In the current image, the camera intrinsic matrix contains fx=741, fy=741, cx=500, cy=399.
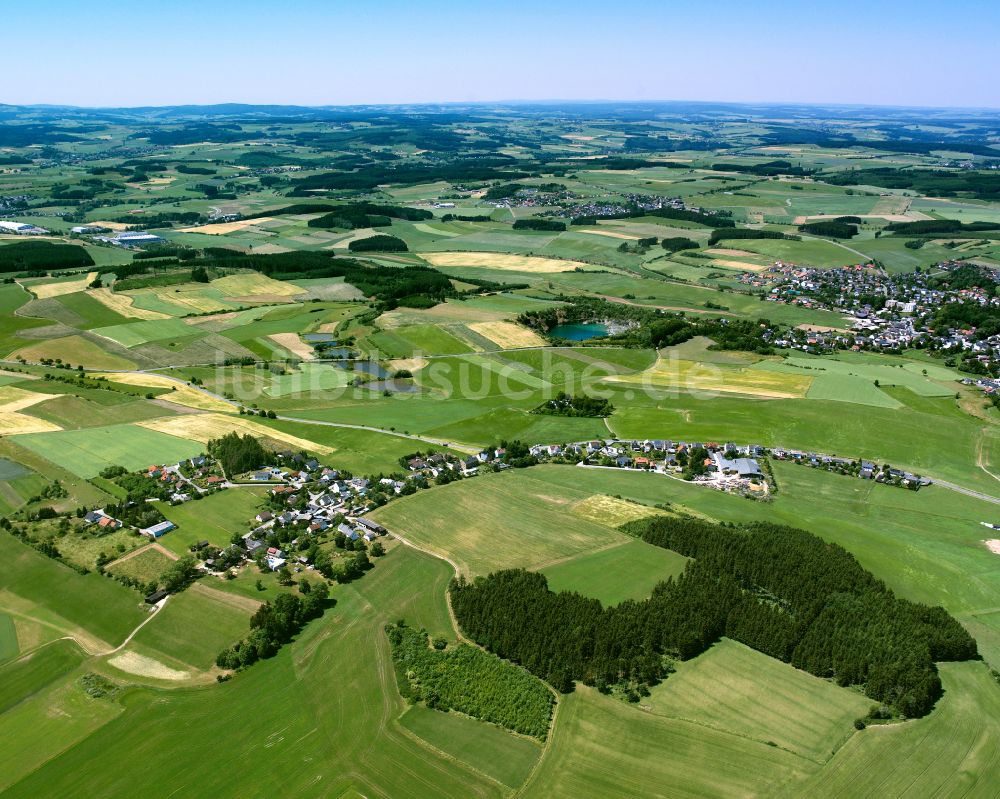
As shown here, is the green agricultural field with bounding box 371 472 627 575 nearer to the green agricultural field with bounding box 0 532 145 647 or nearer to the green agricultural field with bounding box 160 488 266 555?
the green agricultural field with bounding box 160 488 266 555

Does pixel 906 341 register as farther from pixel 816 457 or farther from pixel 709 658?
pixel 709 658

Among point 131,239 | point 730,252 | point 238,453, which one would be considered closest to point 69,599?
point 238,453

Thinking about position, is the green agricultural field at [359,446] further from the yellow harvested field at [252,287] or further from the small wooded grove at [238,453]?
the yellow harvested field at [252,287]

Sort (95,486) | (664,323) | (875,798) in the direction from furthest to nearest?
(664,323) → (95,486) → (875,798)

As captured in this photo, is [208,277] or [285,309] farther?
[208,277]

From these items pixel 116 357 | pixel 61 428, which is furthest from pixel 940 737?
pixel 116 357

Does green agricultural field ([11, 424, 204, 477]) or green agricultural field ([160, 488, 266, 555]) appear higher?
green agricultural field ([11, 424, 204, 477])

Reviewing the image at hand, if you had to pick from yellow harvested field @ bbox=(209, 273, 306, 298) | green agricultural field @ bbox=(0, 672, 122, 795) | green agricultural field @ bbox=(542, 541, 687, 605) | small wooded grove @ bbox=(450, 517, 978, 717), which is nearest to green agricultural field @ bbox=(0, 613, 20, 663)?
green agricultural field @ bbox=(0, 672, 122, 795)

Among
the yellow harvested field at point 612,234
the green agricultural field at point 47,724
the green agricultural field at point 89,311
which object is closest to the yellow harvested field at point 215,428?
the green agricultural field at point 47,724
